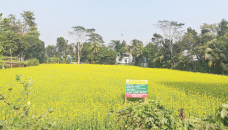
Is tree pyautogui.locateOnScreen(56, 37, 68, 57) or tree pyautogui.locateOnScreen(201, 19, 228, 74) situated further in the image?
tree pyautogui.locateOnScreen(56, 37, 68, 57)

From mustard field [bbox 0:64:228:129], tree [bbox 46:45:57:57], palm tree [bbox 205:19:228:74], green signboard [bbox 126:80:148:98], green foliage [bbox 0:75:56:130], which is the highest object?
tree [bbox 46:45:57:57]

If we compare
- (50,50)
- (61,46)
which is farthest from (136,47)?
(50,50)

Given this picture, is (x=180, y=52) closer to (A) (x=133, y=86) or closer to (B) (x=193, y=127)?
(A) (x=133, y=86)

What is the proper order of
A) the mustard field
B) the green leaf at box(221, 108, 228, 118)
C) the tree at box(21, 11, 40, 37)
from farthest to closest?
1. the tree at box(21, 11, 40, 37)
2. the mustard field
3. the green leaf at box(221, 108, 228, 118)

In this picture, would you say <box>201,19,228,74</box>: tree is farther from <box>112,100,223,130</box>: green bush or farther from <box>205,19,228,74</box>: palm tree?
<box>112,100,223,130</box>: green bush

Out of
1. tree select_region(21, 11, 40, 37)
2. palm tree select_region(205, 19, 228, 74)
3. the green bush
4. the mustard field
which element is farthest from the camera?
tree select_region(21, 11, 40, 37)

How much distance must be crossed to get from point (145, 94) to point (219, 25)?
27.0m

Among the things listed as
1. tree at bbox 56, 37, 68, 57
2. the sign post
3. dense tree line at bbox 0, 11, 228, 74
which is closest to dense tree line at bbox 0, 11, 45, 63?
dense tree line at bbox 0, 11, 228, 74

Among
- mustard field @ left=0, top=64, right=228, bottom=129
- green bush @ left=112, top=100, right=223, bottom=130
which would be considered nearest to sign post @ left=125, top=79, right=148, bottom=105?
mustard field @ left=0, top=64, right=228, bottom=129

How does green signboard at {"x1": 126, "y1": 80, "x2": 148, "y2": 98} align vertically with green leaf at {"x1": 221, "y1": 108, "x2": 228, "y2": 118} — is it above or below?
below

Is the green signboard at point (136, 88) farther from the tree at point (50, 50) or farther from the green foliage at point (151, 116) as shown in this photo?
the tree at point (50, 50)

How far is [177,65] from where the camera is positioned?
99.3ft

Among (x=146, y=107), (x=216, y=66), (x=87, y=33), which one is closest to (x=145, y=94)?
(x=146, y=107)

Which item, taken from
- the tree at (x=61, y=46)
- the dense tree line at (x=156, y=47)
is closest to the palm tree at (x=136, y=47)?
the dense tree line at (x=156, y=47)
